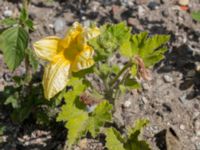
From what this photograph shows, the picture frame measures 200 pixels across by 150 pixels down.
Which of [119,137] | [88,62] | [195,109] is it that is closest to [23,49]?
[88,62]

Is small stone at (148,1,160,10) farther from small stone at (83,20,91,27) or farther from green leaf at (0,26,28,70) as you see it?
green leaf at (0,26,28,70)

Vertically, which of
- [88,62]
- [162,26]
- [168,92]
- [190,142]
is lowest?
[190,142]

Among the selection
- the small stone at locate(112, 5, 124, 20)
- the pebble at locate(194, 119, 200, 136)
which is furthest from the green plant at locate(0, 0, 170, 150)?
the small stone at locate(112, 5, 124, 20)

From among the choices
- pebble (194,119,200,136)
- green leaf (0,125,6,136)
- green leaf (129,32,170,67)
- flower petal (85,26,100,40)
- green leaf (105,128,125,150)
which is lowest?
pebble (194,119,200,136)

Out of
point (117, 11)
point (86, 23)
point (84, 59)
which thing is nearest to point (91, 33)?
point (84, 59)

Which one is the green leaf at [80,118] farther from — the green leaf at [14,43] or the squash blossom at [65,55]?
the green leaf at [14,43]

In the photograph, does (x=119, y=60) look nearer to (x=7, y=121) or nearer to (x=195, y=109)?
(x=195, y=109)
